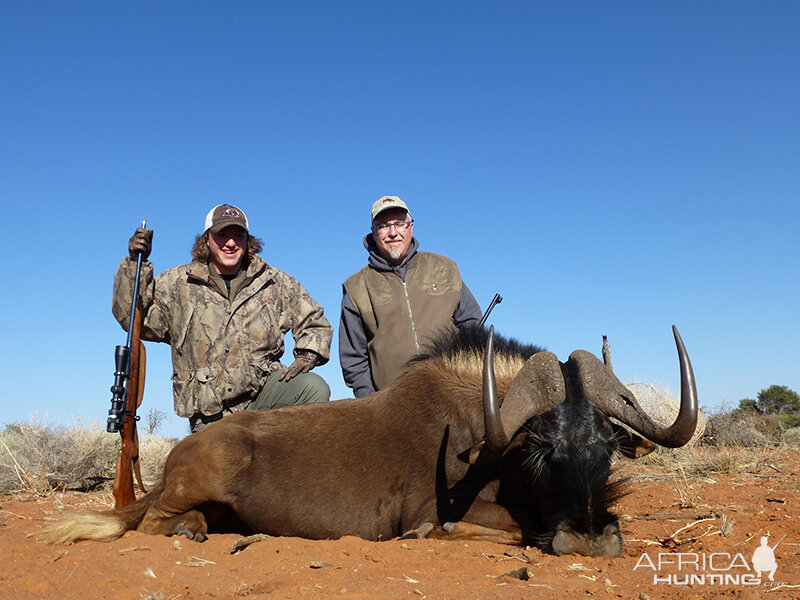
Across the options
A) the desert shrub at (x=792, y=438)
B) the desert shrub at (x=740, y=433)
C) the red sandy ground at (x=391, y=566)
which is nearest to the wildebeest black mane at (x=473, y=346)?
the red sandy ground at (x=391, y=566)

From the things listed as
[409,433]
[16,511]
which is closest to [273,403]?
[409,433]

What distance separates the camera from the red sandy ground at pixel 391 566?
3107mm

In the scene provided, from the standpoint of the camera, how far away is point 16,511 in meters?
6.46

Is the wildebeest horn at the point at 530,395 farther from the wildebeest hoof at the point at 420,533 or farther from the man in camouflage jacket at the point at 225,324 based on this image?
the man in camouflage jacket at the point at 225,324

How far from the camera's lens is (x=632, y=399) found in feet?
14.5

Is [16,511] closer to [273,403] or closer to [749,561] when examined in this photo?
[273,403]

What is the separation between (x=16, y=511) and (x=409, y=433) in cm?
413

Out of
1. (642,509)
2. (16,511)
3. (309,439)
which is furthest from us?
(16,511)

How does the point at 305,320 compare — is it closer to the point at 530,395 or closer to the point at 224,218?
the point at 224,218

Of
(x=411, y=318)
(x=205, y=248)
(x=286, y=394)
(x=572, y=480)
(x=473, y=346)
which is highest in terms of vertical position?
(x=205, y=248)

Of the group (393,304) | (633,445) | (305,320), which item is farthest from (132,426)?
(633,445)

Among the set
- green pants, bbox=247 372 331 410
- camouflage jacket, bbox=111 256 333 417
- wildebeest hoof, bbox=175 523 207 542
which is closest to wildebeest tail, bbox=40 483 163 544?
wildebeest hoof, bbox=175 523 207 542

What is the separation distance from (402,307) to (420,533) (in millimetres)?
2823

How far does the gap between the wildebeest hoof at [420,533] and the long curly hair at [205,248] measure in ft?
12.0
